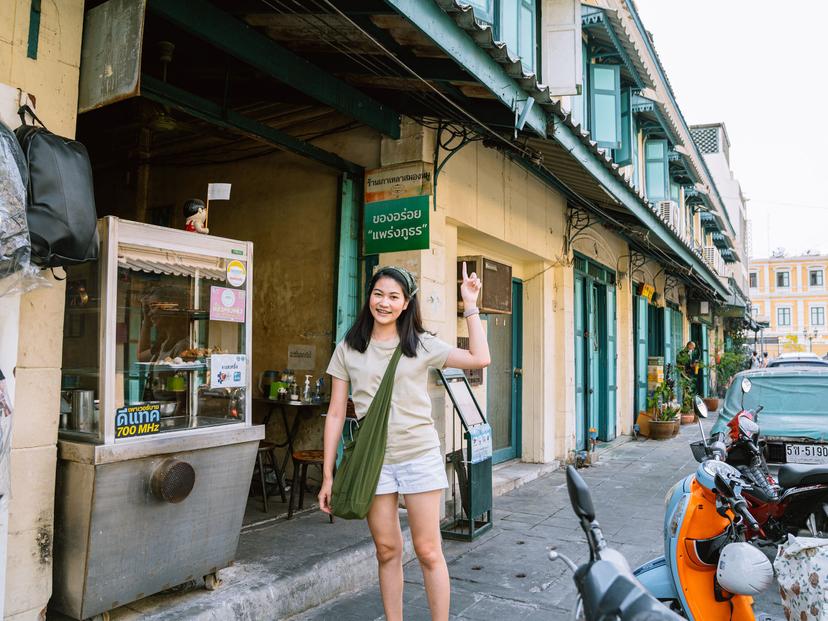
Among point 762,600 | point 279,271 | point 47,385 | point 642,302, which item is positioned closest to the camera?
point 47,385

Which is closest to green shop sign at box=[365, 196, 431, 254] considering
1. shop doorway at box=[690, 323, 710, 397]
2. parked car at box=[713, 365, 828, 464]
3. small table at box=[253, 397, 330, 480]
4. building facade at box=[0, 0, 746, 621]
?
building facade at box=[0, 0, 746, 621]

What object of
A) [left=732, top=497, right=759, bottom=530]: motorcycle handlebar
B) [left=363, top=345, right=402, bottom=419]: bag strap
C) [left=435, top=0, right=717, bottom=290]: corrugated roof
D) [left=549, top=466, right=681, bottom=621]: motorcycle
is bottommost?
[left=732, top=497, right=759, bottom=530]: motorcycle handlebar

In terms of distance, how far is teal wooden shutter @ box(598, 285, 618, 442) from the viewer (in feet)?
36.6

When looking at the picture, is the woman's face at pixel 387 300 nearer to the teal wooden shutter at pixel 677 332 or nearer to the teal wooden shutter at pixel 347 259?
the teal wooden shutter at pixel 347 259

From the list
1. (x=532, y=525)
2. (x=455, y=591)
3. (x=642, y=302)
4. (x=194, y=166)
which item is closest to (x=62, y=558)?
(x=455, y=591)

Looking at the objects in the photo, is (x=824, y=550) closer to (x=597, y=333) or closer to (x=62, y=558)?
(x=62, y=558)

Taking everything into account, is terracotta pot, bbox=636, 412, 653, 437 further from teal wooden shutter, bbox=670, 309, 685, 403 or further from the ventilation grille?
the ventilation grille

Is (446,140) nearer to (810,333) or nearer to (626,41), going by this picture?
(626,41)

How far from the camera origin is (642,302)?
1352cm

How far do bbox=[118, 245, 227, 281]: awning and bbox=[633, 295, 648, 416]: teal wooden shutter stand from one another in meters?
10.9

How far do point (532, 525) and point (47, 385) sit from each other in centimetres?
430

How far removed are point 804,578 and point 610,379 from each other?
9.43 metres

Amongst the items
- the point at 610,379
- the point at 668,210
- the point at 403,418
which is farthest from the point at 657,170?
the point at 403,418

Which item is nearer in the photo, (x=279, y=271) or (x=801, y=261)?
(x=279, y=271)
